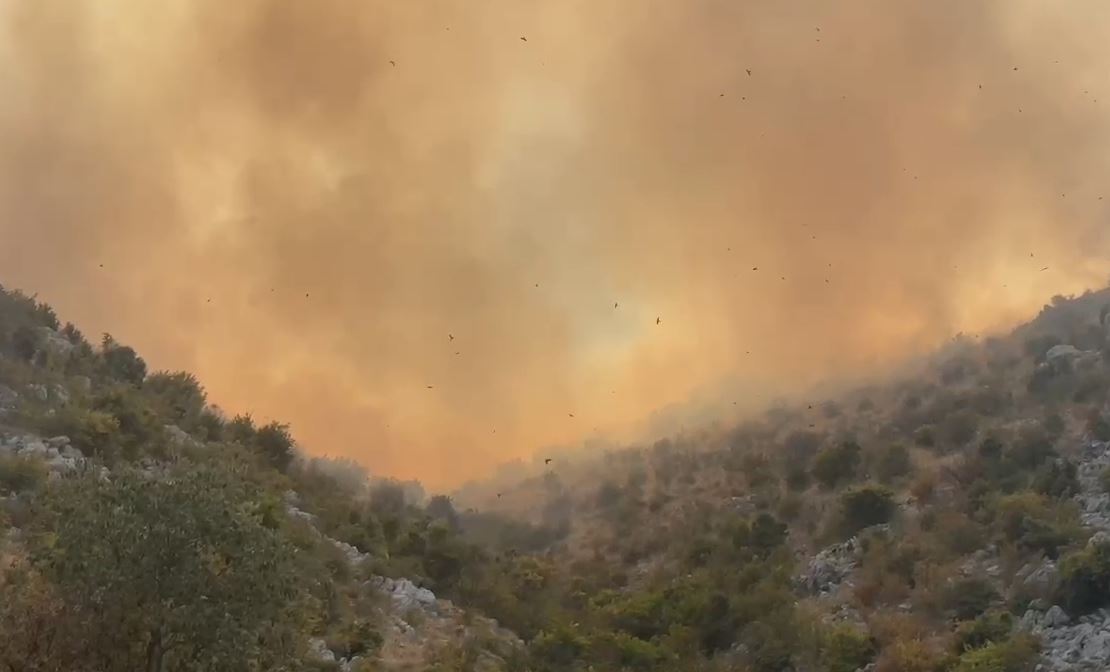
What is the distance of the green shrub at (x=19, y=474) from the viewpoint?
20.6m

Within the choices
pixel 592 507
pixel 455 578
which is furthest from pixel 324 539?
pixel 592 507

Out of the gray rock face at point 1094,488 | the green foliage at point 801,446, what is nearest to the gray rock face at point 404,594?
the gray rock face at point 1094,488

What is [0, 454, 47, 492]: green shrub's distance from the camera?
67.7 ft

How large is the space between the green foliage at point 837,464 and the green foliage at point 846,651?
42.8 feet

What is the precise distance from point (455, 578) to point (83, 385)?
13136 mm

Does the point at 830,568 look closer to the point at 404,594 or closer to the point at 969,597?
the point at 969,597

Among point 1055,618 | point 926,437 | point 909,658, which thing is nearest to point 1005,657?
point 909,658

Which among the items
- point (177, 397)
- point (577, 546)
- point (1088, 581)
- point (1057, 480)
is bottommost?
point (1088, 581)

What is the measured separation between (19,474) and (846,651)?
1935 centimetres

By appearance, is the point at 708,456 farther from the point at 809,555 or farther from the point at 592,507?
the point at 809,555

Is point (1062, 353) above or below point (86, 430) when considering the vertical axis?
above

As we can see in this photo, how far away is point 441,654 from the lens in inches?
872

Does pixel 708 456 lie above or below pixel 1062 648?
above

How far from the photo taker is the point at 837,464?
115 feet
